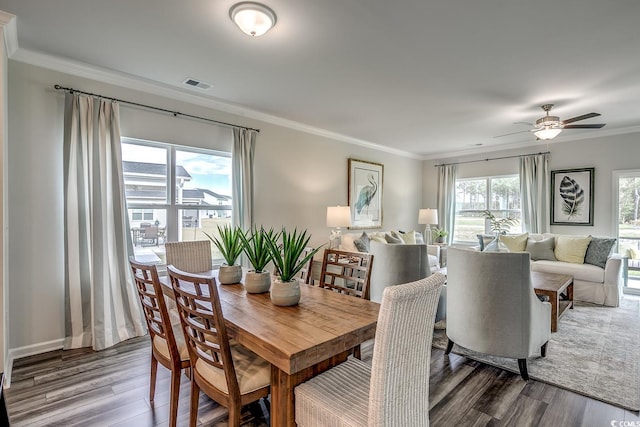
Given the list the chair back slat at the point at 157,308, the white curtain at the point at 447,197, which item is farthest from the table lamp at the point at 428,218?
the chair back slat at the point at 157,308

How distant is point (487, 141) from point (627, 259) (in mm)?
2865

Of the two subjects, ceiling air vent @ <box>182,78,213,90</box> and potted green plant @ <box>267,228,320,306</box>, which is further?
ceiling air vent @ <box>182,78,213,90</box>

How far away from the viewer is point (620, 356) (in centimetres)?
277

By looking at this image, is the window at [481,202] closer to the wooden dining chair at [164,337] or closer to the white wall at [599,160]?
the white wall at [599,160]

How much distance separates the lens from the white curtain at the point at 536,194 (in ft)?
18.7

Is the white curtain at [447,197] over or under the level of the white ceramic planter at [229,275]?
over

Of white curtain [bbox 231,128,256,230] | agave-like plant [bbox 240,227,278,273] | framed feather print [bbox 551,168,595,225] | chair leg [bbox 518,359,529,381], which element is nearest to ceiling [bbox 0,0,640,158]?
white curtain [bbox 231,128,256,230]

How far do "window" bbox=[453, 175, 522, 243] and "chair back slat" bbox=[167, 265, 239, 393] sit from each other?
6278 millimetres

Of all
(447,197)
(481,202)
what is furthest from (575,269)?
(447,197)

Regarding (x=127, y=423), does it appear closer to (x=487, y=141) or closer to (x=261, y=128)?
(x=261, y=128)

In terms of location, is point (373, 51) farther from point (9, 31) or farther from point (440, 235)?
point (440, 235)

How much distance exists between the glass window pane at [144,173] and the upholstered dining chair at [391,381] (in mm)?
2930

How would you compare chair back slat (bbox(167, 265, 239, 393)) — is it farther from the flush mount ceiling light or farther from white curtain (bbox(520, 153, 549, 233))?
white curtain (bbox(520, 153, 549, 233))

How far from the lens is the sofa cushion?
4.34 meters
